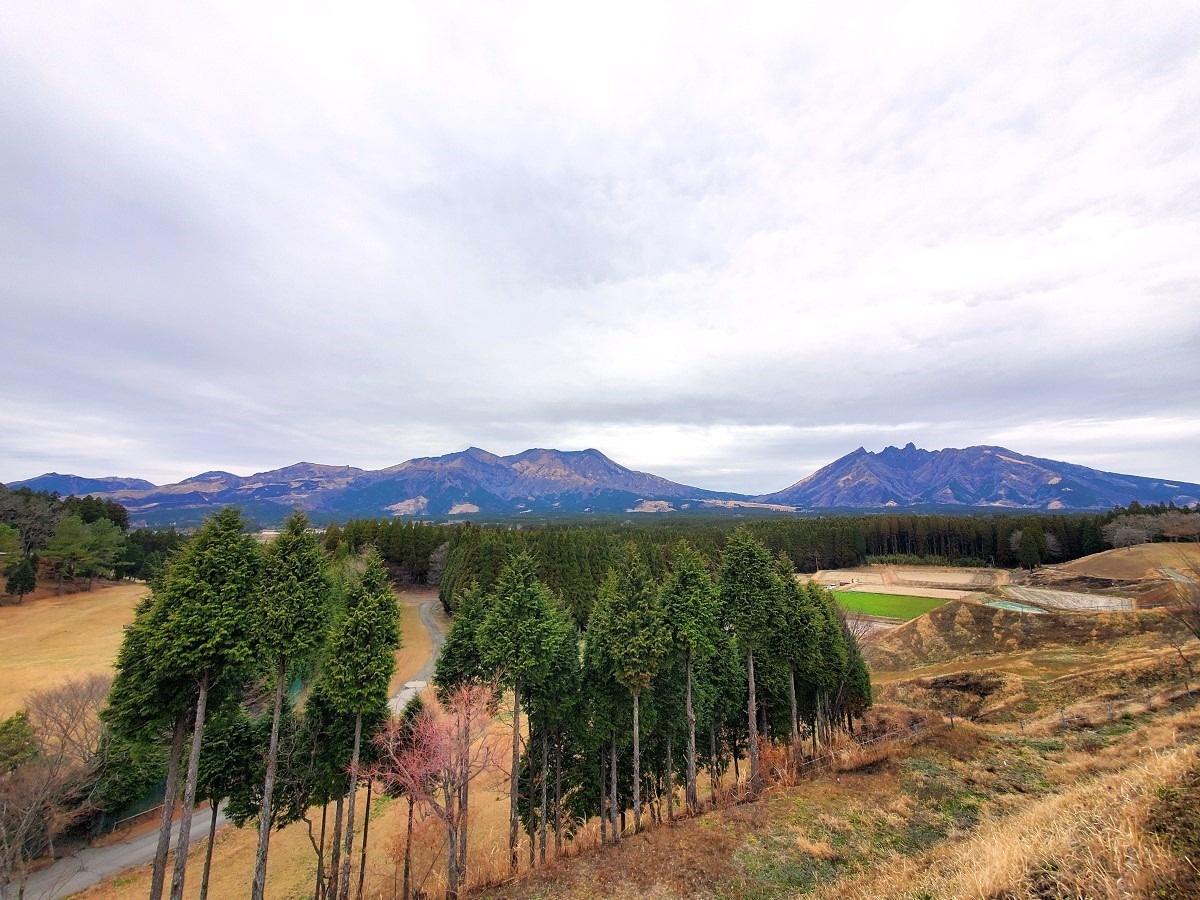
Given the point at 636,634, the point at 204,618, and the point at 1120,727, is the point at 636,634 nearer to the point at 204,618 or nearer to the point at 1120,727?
the point at 204,618

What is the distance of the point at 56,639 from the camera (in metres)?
51.3

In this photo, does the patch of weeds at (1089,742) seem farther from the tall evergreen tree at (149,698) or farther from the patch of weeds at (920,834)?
the tall evergreen tree at (149,698)

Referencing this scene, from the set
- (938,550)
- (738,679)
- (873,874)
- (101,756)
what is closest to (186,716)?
(101,756)

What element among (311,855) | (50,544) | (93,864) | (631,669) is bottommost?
(311,855)

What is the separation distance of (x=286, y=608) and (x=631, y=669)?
51.0 feet

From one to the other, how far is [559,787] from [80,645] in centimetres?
5829

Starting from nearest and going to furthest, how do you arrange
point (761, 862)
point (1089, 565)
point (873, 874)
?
point (873, 874)
point (761, 862)
point (1089, 565)

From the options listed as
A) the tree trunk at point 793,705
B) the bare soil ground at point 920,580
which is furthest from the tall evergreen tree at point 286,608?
the bare soil ground at point 920,580

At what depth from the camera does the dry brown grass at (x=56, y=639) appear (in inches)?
1576

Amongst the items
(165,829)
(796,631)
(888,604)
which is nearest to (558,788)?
(796,631)

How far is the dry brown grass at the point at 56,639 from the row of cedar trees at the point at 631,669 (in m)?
28.5

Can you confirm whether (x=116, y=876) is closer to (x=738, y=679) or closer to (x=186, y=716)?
(x=186, y=716)

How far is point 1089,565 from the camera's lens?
87938mm

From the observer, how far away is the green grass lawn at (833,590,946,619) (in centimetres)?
7619
